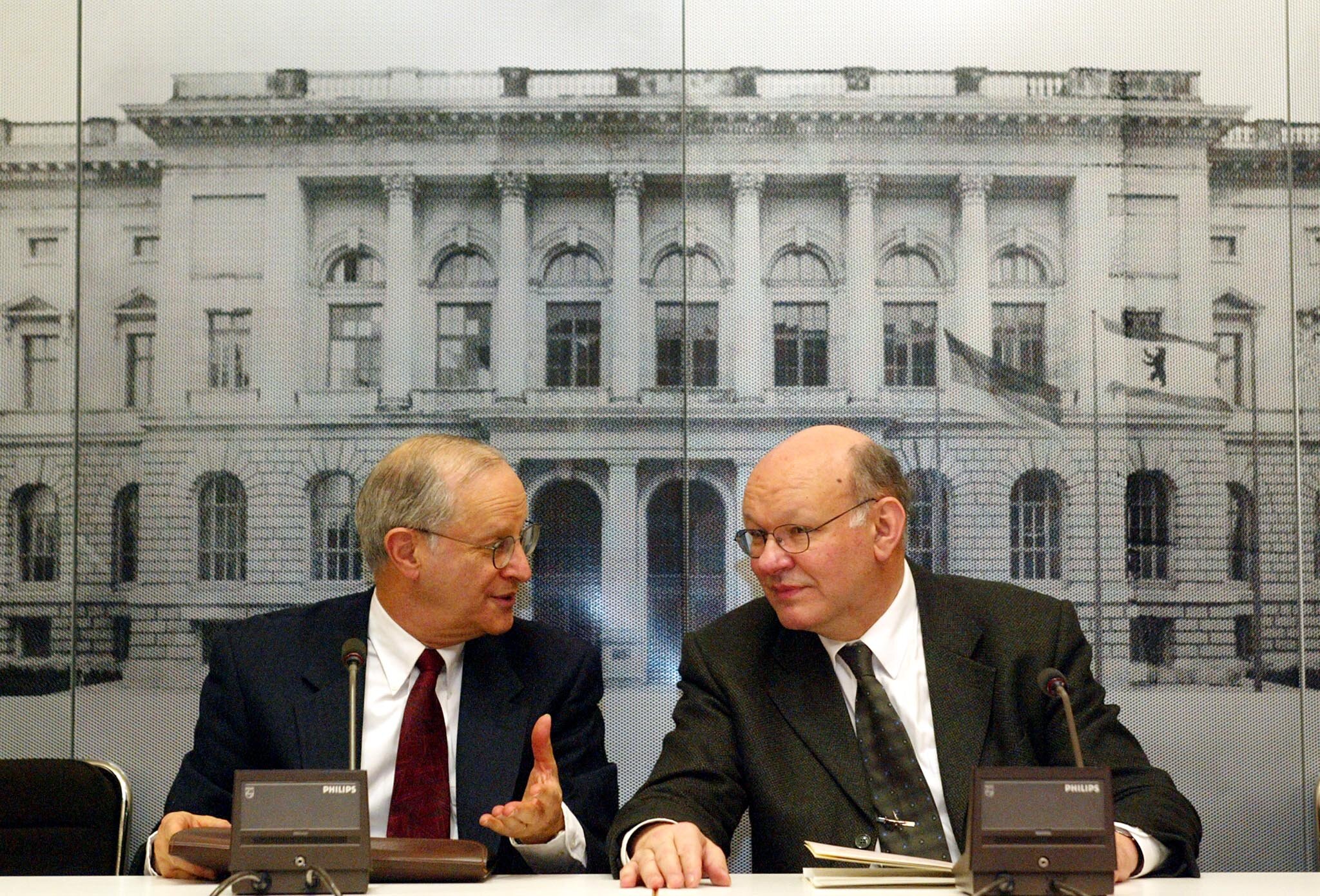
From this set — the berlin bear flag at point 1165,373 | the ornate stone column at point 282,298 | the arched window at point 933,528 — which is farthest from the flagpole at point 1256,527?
the ornate stone column at point 282,298

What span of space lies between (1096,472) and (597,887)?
2.27m

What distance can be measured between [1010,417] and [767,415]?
2.38 ft

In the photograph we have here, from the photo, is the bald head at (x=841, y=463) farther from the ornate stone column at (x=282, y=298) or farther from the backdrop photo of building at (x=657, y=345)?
the ornate stone column at (x=282, y=298)

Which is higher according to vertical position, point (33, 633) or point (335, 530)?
point (335, 530)

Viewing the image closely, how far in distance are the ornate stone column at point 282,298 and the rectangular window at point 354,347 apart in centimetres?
6

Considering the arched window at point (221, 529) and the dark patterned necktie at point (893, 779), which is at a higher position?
the arched window at point (221, 529)

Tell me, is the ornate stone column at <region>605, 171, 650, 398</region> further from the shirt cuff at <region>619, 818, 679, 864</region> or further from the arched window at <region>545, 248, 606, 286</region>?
the shirt cuff at <region>619, 818, 679, 864</region>

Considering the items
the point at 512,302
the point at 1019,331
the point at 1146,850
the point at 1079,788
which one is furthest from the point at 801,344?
the point at 1079,788

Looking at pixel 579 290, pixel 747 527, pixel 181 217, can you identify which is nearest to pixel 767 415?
pixel 579 290

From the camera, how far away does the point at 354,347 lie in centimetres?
385

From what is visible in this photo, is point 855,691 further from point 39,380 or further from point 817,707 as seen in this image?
point 39,380

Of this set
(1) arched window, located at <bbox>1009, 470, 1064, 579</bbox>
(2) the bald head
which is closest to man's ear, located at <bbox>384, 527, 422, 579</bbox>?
(2) the bald head

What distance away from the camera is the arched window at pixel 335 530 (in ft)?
12.5

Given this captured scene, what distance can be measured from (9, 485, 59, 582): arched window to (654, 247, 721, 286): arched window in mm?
1907
